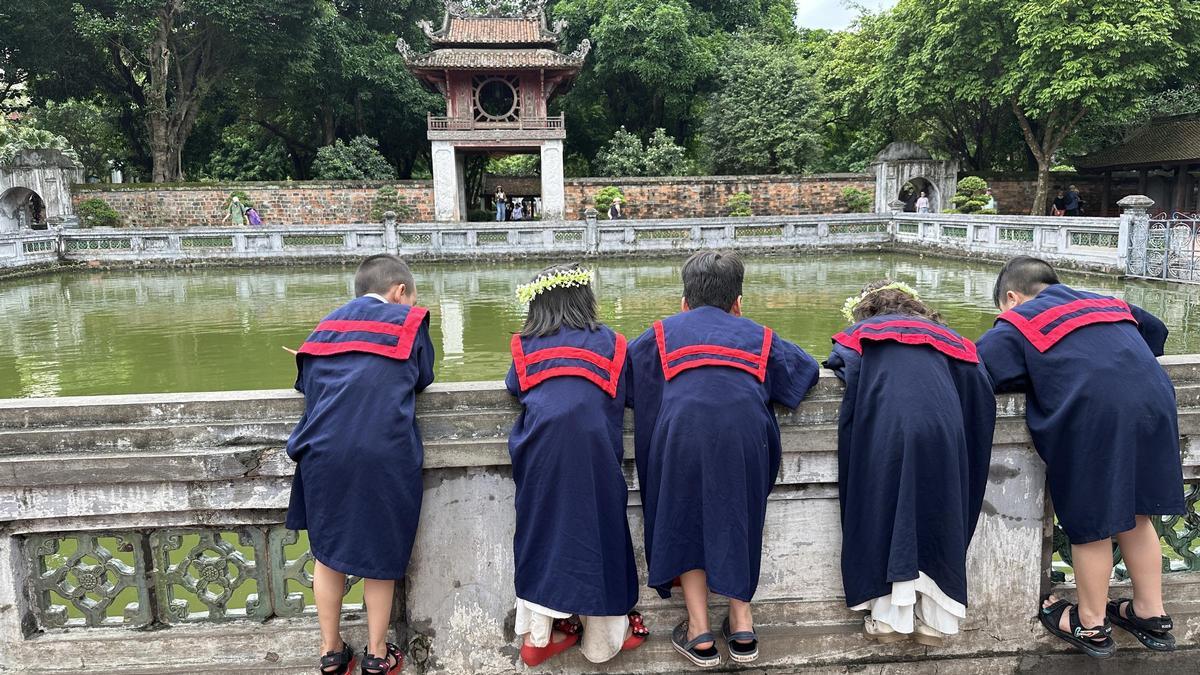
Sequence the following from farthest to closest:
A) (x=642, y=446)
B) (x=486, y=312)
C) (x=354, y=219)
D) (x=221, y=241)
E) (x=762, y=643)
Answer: (x=354, y=219)
(x=221, y=241)
(x=486, y=312)
(x=762, y=643)
(x=642, y=446)

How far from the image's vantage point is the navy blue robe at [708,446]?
87.6 inches

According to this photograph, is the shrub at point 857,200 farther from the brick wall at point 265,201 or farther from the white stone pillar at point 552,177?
the brick wall at point 265,201

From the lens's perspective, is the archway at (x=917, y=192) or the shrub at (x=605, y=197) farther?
the archway at (x=917, y=192)

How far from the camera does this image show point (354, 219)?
82.9 feet

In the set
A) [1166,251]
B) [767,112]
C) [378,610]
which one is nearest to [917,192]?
A: [767,112]

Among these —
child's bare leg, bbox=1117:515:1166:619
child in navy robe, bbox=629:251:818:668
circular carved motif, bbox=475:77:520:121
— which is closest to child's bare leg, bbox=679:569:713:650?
child in navy robe, bbox=629:251:818:668

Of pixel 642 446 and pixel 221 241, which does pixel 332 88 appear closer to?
pixel 221 241

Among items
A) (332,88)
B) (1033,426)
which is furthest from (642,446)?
(332,88)

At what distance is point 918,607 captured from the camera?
2379 mm

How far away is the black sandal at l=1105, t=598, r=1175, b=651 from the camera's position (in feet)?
8.01

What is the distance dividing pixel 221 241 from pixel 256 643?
1890cm

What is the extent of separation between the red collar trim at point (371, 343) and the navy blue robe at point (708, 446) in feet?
2.18

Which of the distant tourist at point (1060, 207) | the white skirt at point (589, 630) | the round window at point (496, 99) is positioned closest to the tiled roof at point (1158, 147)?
the distant tourist at point (1060, 207)

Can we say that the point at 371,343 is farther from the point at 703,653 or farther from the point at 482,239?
the point at 482,239
